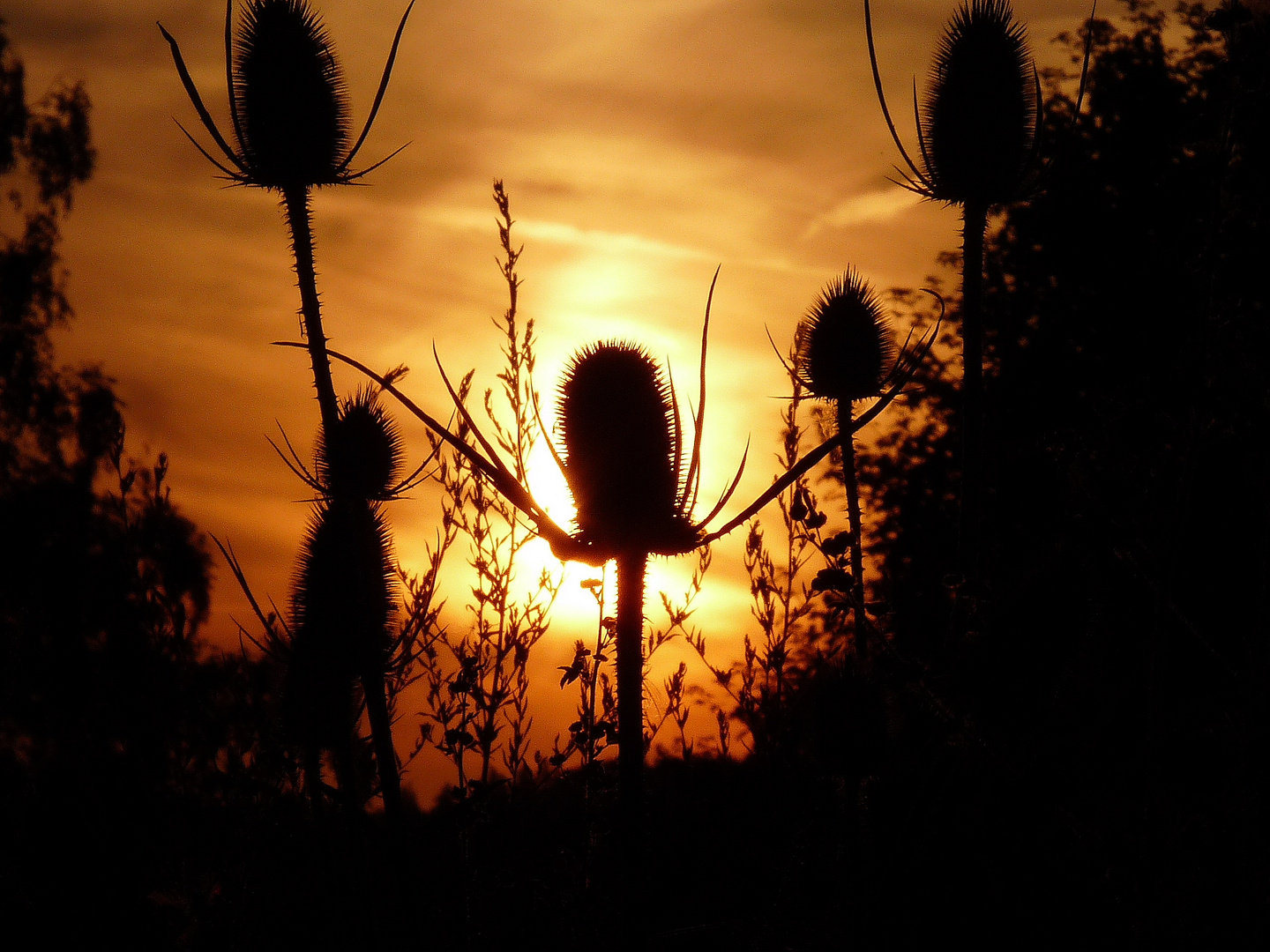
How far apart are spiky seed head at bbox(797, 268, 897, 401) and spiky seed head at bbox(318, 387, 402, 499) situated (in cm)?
265

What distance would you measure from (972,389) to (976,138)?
1.71 meters

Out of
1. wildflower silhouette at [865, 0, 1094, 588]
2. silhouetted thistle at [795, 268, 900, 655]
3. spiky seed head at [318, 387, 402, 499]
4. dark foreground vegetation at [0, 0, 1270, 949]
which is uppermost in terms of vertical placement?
wildflower silhouette at [865, 0, 1094, 588]

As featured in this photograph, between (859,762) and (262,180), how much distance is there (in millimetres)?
4013

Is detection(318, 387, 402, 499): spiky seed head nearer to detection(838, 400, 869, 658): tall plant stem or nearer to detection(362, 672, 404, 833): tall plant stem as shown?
detection(362, 672, 404, 833): tall plant stem

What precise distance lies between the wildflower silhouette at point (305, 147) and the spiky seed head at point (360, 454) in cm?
2

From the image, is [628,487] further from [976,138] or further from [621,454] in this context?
[976,138]

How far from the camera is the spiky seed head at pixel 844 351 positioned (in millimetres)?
6738

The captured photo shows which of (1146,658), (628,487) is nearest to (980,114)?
(1146,658)

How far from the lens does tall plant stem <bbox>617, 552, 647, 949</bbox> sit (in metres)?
2.51

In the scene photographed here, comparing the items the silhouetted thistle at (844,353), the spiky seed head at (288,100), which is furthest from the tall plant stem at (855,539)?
the spiky seed head at (288,100)

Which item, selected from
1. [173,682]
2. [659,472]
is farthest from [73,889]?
[659,472]

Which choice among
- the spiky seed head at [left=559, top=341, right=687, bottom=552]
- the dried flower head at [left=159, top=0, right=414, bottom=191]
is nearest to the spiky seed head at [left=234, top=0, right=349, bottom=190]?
the dried flower head at [left=159, top=0, right=414, bottom=191]

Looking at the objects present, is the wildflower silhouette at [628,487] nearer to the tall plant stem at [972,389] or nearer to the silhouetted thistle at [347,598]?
the silhouetted thistle at [347,598]

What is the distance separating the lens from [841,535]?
14.2 ft
